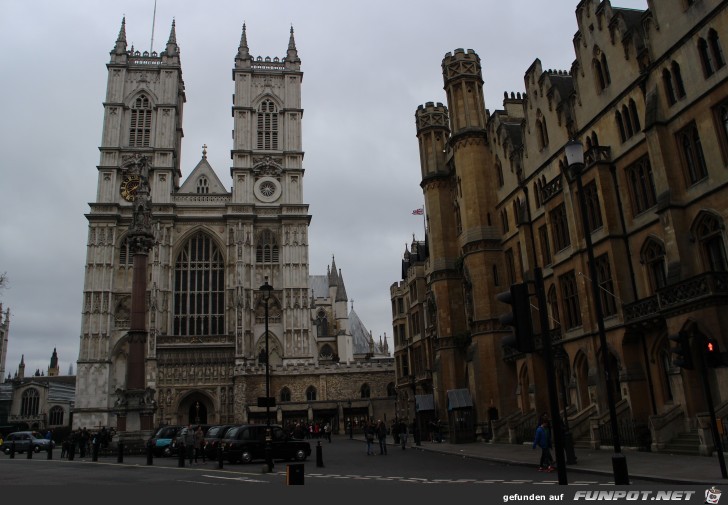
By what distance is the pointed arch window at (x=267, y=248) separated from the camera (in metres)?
66.5

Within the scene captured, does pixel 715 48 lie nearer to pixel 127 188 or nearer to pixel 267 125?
pixel 267 125

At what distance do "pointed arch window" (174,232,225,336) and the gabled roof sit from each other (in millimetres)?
6289

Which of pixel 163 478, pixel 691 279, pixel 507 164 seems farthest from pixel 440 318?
pixel 163 478

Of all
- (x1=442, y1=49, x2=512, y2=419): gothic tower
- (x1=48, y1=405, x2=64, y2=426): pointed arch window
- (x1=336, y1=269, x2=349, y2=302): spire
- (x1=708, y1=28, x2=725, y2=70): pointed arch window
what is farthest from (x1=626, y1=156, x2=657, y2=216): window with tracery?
(x1=48, y1=405, x2=64, y2=426): pointed arch window

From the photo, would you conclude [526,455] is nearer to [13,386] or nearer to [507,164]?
[507,164]

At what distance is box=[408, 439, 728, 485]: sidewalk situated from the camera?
Result: 1200 centimetres

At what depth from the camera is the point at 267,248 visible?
→ 6694cm

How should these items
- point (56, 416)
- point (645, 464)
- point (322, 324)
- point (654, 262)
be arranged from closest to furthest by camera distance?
point (645, 464) < point (654, 262) < point (56, 416) < point (322, 324)

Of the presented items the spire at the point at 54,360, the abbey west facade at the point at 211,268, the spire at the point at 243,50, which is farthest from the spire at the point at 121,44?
the spire at the point at 54,360

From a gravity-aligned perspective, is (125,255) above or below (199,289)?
above

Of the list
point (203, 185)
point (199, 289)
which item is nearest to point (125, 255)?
point (199, 289)

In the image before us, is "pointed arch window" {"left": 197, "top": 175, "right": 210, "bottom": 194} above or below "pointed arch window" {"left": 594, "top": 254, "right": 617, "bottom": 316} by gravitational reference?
above

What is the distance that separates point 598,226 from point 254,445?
15677 millimetres

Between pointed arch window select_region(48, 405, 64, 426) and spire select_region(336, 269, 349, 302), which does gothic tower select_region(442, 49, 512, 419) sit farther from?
pointed arch window select_region(48, 405, 64, 426)
